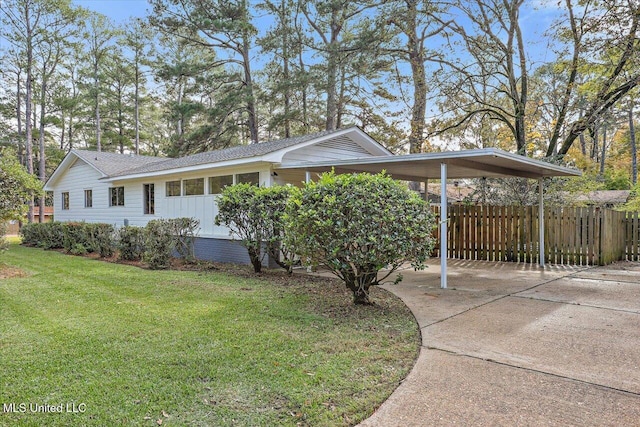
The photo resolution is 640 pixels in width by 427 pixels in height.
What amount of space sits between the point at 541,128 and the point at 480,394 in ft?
51.6

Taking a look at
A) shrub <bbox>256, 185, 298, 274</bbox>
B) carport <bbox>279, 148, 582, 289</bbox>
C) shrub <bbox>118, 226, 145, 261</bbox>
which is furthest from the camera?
shrub <bbox>118, 226, 145, 261</bbox>

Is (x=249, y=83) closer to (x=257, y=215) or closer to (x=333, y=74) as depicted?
(x=333, y=74)

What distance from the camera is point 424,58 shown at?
53.9 ft

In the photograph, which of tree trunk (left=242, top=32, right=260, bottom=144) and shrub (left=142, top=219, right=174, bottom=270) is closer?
shrub (left=142, top=219, right=174, bottom=270)

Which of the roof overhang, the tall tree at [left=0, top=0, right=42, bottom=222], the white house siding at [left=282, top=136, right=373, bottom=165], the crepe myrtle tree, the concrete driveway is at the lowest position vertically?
the concrete driveway

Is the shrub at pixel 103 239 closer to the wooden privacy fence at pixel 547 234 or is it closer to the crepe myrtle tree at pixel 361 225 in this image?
the crepe myrtle tree at pixel 361 225

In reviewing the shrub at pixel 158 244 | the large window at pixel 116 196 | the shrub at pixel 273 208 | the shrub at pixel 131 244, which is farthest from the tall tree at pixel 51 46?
the shrub at pixel 273 208

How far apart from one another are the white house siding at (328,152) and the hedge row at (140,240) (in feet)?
10.2

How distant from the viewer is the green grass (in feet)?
9.02

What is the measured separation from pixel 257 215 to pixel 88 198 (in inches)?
503

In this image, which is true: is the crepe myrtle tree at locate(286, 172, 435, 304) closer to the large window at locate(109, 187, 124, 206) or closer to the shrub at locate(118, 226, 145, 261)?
the shrub at locate(118, 226, 145, 261)

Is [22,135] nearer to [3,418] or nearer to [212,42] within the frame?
[212,42]

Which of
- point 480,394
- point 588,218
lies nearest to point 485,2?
point 588,218

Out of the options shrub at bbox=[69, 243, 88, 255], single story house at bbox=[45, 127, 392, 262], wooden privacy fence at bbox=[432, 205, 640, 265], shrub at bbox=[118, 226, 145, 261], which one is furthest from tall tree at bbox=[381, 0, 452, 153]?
shrub at bbox=[69, 243, 88, 255]
